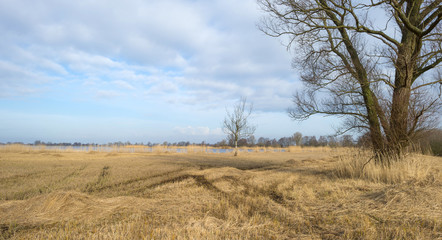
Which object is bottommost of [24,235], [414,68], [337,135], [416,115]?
[24,235]

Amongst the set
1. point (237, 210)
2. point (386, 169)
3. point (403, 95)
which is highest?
point (403, 95)

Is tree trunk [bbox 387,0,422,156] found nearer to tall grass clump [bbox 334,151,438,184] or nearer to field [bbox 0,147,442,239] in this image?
tall grass clump [bbox 334,151,438,184]

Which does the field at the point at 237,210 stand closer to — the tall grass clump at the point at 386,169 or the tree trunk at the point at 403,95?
the tall grass clump at the point at 386,169

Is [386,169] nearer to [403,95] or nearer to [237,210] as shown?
[403,95]

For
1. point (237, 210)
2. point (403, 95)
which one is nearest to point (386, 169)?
point (403, 95)

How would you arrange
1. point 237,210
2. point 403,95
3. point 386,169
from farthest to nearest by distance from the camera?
point 403,95
point 386,169
point 237,210

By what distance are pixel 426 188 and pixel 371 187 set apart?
1246 millimetres

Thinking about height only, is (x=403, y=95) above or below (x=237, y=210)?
above

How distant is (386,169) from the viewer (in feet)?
26.0

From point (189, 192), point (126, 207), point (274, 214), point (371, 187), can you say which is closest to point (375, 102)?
point (371, 187)

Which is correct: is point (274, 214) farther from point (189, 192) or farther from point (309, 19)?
point (309, 19)

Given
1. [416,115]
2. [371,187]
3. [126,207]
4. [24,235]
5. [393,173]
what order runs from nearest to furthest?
1. [24,235]
2. [126,207]
3. [371,187]
4. [393,173]
5. [416,115]

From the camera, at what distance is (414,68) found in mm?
8836

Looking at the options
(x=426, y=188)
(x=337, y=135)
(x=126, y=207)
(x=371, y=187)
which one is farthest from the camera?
(x=337, y=135)
